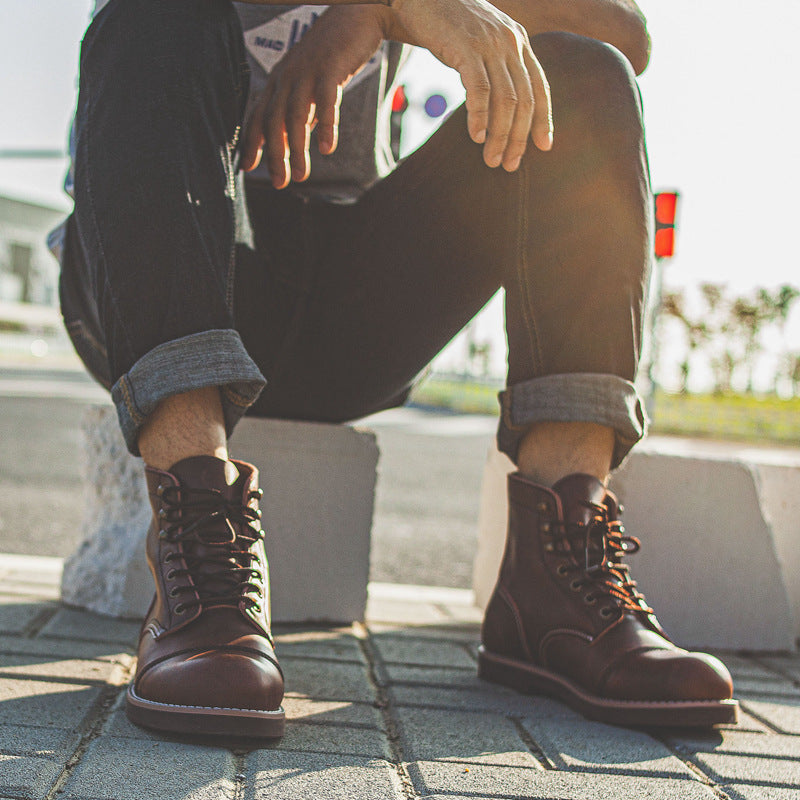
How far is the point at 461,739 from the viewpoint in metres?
1.14

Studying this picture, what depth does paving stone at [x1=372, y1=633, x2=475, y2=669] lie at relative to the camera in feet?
5.31

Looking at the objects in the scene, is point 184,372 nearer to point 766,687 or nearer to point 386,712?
point 386,712

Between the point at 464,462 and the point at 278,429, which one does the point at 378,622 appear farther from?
the point at 464,462

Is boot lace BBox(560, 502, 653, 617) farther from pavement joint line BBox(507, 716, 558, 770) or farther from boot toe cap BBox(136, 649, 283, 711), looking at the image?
boot toe cap BBox(136, 649, 283, 711)

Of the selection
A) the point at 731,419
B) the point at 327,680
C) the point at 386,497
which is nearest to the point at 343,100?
the point at 327,680

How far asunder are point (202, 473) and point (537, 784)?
1.80 feet

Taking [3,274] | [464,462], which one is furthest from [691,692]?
[3,274]

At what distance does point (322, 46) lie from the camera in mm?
1427

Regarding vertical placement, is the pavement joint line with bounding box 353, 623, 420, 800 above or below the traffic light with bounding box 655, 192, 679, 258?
below

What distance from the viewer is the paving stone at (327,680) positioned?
132 cm

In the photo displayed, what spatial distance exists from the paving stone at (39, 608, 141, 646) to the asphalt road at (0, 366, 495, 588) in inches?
9.3

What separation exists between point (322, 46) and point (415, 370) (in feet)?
2.02

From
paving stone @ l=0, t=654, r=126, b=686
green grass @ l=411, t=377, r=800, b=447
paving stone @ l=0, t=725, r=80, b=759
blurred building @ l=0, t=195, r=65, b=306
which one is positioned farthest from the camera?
blurred building @ l=0, t=195, r=65, b=306

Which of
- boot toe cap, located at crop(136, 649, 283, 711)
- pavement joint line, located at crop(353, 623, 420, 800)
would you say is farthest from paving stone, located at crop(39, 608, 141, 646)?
boot toe cap, located at crop(136, 649, 283, 711)
